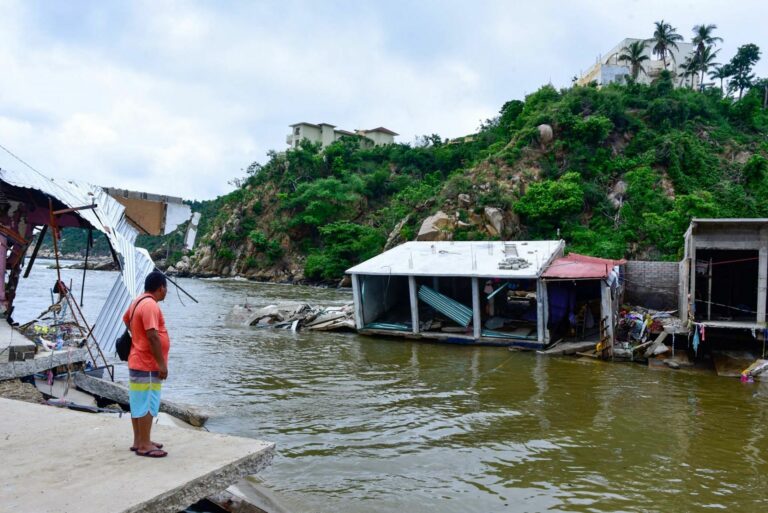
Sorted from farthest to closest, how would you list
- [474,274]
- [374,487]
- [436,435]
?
[474,274]
[436,435]
[374,487]

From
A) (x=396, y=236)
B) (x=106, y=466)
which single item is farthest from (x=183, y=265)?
(x=106, y=466)

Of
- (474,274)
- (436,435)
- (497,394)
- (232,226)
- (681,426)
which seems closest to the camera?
(436,435)

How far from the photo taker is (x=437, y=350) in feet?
54.0

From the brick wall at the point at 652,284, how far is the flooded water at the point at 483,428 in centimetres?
577

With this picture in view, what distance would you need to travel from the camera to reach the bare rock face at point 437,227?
34344mm

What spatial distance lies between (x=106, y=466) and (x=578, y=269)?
1421 cm

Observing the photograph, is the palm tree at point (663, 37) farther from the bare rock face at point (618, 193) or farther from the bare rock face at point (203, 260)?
the bare rock face at point (203, 260)

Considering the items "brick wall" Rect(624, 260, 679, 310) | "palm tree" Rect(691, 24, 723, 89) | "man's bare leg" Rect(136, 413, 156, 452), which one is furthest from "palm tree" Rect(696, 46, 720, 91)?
"man's bare leg" Rect(136, 413, 156, 452)

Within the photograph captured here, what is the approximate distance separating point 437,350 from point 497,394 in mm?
5309

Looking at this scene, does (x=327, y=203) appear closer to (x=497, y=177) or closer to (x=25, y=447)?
(x=497, y=177)

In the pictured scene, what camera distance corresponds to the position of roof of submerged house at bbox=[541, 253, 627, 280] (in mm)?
14914

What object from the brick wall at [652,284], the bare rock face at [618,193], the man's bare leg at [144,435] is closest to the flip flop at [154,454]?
the man's bare leg at [144,435]

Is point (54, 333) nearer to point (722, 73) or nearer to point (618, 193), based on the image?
point (618, 193)

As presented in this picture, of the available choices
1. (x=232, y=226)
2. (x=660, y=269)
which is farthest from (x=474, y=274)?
(x=232, y=226)
